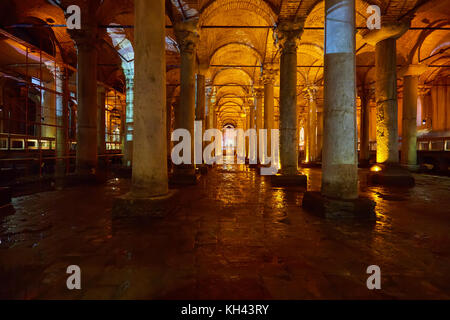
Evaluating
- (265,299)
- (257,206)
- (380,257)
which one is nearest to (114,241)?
(265,299)

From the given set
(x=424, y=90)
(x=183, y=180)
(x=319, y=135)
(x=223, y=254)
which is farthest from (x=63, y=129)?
(x=424, y=90)

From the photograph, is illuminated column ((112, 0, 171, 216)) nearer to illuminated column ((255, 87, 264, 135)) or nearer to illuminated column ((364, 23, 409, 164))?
illuminated column ((364, 23, 409, 164))

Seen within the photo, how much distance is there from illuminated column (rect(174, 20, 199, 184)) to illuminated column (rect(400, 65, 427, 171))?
37.7ft

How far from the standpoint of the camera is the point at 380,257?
108 inches

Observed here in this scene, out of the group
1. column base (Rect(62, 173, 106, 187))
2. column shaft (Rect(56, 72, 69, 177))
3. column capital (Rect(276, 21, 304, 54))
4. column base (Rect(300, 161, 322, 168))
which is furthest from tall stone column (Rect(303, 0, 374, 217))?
column base (Rect(300, 161, 322, 168))

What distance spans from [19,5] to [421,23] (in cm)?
1859

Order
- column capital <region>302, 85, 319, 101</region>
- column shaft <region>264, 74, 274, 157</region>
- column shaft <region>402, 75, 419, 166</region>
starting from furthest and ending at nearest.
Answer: column capital <region>302, 85, 319, 101</region> → column shaft <region>264, 74, 274, 157</region> → column shaft <region>402, 75, 419, 166</region>

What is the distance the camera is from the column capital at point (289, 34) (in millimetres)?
8344

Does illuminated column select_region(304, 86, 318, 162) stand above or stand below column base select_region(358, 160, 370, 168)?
above

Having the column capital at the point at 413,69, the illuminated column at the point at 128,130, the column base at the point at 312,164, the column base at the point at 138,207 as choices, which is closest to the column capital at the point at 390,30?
the column capital at the point at 413,69

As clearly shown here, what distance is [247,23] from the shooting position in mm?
12414

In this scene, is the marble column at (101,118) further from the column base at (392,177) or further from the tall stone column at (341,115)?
the column base at (392,177)

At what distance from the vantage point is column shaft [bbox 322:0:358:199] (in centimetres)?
424
